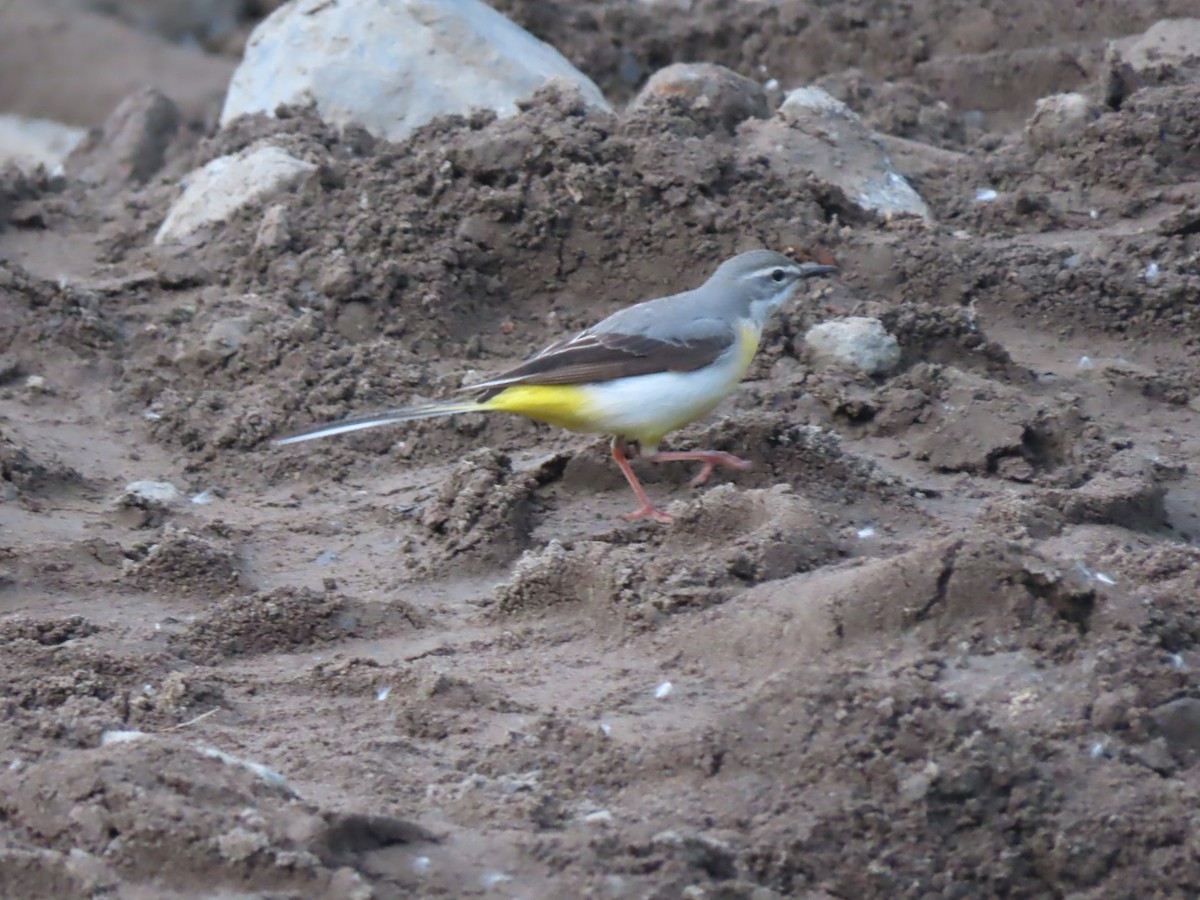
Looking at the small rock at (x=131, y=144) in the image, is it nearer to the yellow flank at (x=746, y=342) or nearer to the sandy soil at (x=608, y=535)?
the sandy soil at (x=608, y=535)

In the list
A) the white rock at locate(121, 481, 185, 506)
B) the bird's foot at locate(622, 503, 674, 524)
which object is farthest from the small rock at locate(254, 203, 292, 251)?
the bird's foot at locate(622, 503, 674, 524)

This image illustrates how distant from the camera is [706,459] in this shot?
6656mm

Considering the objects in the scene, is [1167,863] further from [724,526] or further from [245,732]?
[245,732]

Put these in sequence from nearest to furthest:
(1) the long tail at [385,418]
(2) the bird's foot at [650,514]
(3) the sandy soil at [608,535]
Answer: (3) the sandy soil at [608,535] → (2) the bird's foot at [650,514] → (1) the long tail at [385,418]

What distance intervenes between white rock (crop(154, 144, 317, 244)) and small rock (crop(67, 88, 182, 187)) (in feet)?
6.60

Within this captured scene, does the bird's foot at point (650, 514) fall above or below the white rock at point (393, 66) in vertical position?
below

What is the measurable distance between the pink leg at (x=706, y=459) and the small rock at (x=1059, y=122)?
3.76 meters

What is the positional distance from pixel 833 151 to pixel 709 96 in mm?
840

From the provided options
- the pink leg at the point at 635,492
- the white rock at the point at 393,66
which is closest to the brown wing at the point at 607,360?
the pink leg at the point at 635,492

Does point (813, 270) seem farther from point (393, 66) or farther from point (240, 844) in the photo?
point (240, 844)

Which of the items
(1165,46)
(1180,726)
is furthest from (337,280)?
(1165,46)

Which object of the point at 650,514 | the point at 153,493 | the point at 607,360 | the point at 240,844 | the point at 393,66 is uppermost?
the point at 393,66

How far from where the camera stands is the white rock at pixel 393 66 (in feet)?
32.4

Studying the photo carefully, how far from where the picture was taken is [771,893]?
3.79m
